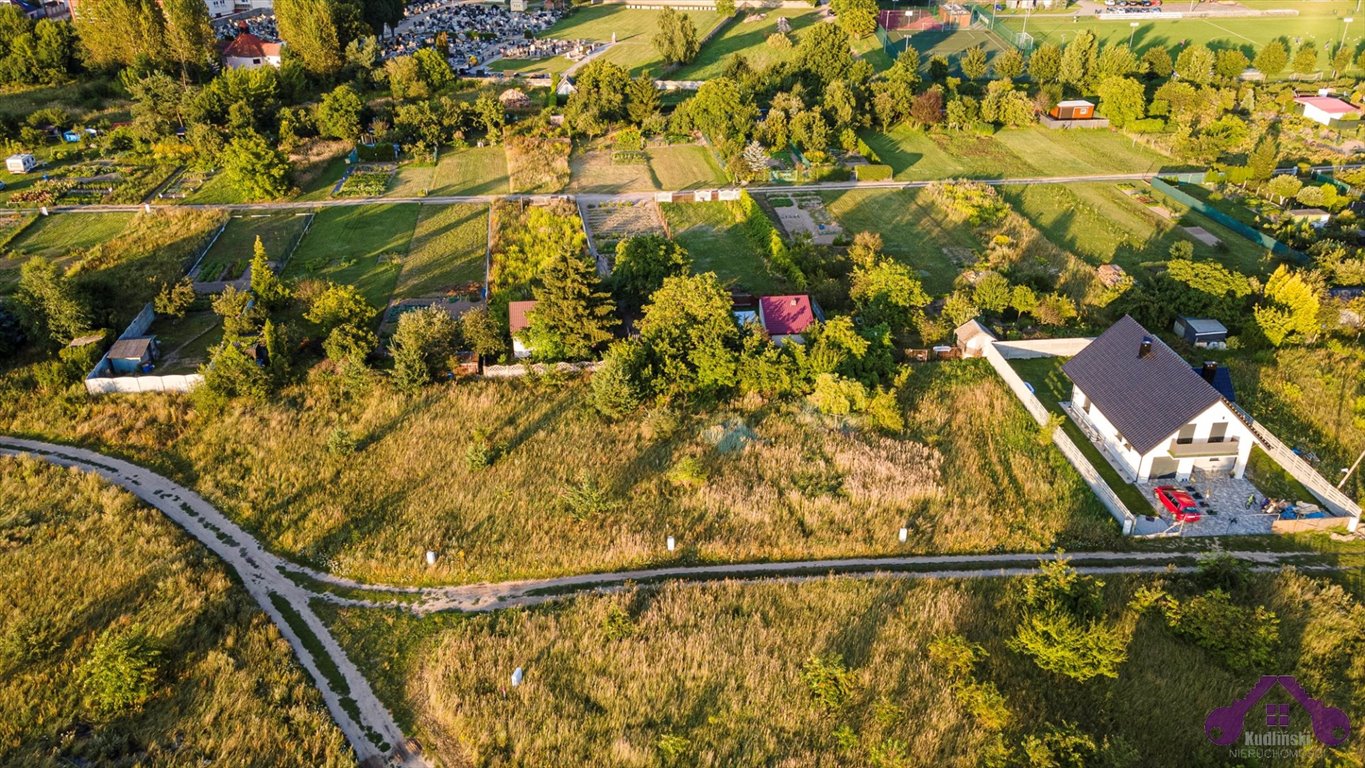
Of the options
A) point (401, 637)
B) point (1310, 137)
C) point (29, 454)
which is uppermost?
point (29, 454)

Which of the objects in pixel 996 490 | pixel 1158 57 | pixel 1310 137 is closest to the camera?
pixel 996 490

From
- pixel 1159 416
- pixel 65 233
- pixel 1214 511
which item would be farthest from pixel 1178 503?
pixel 65 233

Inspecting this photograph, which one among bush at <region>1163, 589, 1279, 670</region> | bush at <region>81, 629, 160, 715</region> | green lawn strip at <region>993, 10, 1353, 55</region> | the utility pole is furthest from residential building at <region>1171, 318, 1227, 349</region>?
green lawn strip at <region>993, 10, 1353, 55</region>

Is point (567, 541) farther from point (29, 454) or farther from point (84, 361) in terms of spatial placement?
point (84, 361)

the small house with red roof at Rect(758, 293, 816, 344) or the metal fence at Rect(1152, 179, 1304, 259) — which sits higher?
the small house with red roof at Rect(758, 293, 816, 344)

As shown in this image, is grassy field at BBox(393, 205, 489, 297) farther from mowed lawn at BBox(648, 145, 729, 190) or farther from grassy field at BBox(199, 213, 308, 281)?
mowed lawn at BBox(648, 145, 729, 190)

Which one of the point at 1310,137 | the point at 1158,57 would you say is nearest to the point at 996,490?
the point at 1310,137

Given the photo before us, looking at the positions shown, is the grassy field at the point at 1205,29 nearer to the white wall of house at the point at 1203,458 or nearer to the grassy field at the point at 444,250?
the grassy field at the point at 444,250
